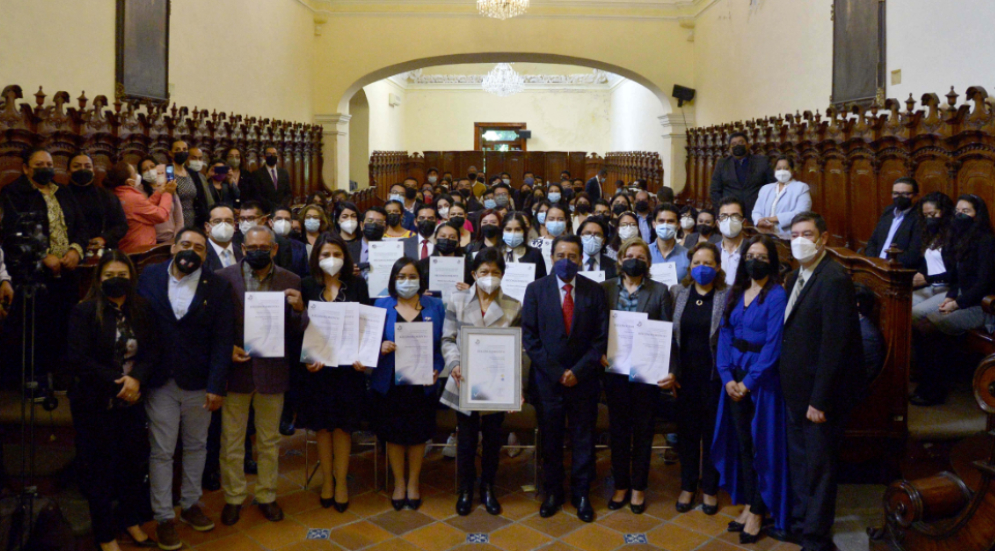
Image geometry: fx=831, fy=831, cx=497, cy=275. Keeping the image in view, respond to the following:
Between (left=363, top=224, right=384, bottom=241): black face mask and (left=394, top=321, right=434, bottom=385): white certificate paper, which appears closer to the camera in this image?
(left=394, top=321, right=434, bottom=385): white certificate paper

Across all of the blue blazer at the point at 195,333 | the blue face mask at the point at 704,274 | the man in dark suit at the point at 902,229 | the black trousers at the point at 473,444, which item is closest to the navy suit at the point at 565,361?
the black trousers at the point at 473,444

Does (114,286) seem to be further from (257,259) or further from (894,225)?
(894,225)

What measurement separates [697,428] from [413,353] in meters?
1.68

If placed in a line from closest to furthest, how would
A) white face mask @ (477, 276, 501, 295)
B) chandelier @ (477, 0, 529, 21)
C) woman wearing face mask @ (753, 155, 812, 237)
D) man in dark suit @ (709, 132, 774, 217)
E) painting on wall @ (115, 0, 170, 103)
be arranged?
1. white face mask @ (477, 276, 501, 295)
2. woman wearing face mask @ (753, 155, 812, 237)
3. painting on wall @ (115, 0, 170, 103)
4. man in dark suit @ (709, 132, 774, 217)
5. chandelier @ (477, 0, 529, 21)

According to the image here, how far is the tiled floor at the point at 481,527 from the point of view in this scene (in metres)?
4.32

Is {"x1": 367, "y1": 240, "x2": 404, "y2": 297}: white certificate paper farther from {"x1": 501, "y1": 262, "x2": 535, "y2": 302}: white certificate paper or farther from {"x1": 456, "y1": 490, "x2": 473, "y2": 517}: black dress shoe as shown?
{"x1": 456, "y1": 490, "x2": 473, "y2": 517}: black dress shoe

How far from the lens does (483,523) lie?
181 inches

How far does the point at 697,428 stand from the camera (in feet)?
15.6

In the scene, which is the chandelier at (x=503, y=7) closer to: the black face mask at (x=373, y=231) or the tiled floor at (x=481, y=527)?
the black face mask at (x=373, y=231)

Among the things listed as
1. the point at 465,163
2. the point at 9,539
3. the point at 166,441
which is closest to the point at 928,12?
the point at 166,441

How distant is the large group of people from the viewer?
160 inches

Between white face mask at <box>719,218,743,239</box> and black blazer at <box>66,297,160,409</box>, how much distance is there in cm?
386

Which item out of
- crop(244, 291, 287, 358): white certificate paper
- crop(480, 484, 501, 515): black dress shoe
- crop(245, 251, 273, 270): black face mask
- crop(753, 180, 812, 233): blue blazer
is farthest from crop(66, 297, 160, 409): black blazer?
crop(753, 180, 812, 233): blue blazer

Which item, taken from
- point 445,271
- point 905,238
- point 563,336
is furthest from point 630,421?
point 905,238
